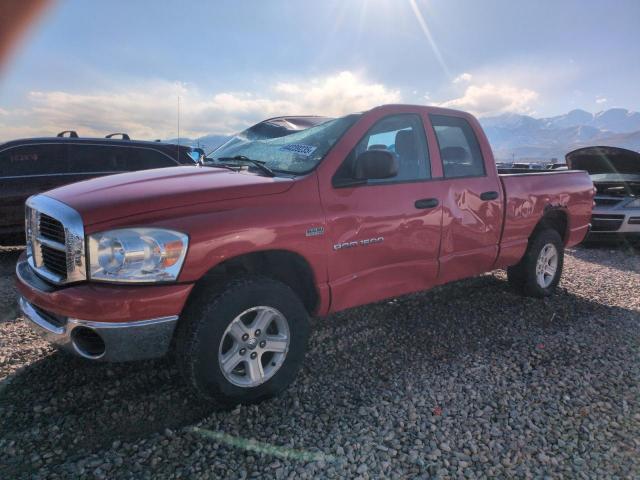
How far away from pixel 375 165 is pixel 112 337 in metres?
1.89

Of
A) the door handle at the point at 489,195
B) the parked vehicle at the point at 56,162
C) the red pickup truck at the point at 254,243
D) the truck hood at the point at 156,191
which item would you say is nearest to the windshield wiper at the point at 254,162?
the red pickup truck at the point at 254,243

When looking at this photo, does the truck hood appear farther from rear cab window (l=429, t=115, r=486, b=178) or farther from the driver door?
rear cab window (l=429, t=115, r=486, b=178)

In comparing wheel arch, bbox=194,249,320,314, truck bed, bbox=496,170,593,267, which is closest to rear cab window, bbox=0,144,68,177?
wheel arch, bbox=194,249,320,314

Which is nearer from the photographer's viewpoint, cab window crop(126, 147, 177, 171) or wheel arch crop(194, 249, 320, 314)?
wheel arch crop(194, 249, 320, 314)

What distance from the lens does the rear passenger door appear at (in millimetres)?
3752

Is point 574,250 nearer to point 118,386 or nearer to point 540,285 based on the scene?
point 540,285

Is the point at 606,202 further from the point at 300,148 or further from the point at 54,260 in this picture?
the point at 54,260

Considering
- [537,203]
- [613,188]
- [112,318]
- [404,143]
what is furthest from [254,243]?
[613,188]

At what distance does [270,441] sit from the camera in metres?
2.46

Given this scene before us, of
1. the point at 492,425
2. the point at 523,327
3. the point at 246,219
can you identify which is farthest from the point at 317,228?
the point at 523,327

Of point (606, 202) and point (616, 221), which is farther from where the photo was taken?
point (606, 202)

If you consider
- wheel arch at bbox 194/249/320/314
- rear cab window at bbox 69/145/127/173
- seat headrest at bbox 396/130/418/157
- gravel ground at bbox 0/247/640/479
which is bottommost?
gravel ground at bbox 0/247/640/479

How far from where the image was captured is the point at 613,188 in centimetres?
845

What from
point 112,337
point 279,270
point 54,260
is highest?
point 54,260
